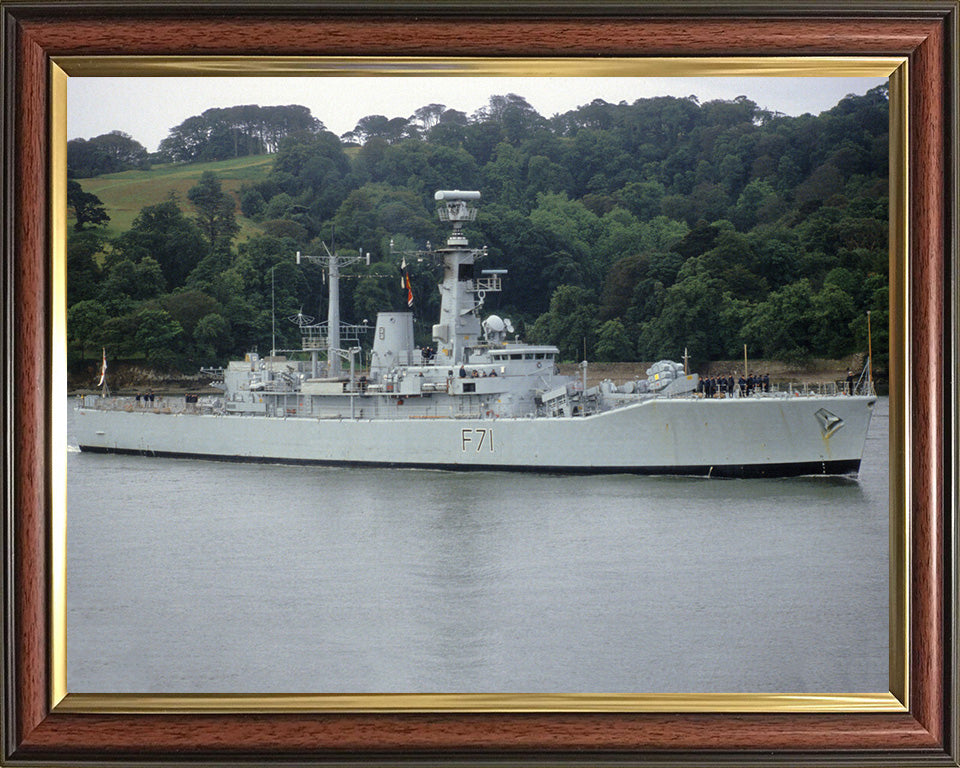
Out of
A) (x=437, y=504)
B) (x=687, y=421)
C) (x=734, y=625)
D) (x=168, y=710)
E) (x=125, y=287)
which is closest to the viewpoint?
(x=168, y=710)

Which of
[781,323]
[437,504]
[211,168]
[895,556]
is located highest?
[211,168]

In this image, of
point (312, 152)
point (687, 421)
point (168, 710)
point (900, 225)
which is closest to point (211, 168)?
point (312, 152)

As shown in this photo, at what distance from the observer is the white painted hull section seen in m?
13.9

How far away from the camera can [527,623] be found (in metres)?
5.03

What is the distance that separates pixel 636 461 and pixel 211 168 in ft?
37.6

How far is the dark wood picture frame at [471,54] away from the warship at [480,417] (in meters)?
5.07

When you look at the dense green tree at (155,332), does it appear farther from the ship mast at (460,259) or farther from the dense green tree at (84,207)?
the ship mast at (460,259)

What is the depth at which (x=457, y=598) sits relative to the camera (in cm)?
561

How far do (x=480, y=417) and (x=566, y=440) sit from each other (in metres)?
1.72

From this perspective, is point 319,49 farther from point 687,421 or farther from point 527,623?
point 687,421

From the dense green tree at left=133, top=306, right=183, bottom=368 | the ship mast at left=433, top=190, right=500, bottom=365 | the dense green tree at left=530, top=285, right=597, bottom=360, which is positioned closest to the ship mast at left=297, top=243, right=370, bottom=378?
the ship mast at left=433, top=190, right=500, bottom=365

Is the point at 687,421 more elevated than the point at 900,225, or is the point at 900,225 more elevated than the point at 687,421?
the point at 900,225

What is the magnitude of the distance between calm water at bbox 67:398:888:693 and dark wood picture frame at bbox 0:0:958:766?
17 centimetres

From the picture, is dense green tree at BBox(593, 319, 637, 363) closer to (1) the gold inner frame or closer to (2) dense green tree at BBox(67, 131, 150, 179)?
(1) the gold inner frame
